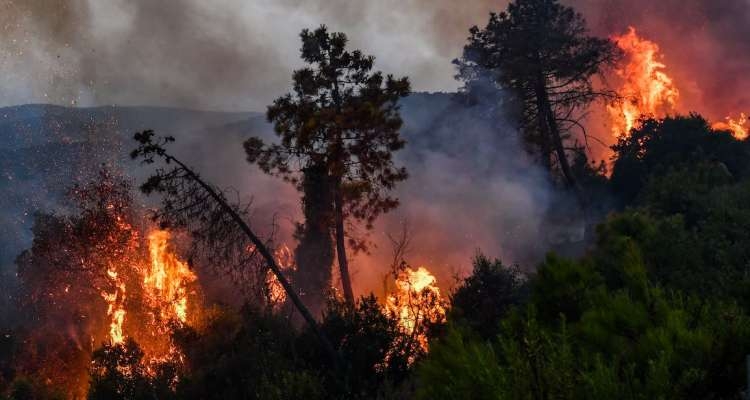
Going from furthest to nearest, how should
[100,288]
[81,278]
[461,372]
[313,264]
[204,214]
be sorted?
[81,278] → [100,288] → [313,264] → [204,214] → [461,372]

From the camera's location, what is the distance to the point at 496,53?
2894 centimetres

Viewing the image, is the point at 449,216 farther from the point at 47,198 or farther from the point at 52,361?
the point at 47,198

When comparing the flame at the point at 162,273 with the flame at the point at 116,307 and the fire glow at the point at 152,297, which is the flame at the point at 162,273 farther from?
the flame at the point at 116,307

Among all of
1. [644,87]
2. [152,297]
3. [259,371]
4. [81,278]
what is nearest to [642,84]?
[644,87]

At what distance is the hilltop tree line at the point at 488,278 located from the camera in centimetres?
415

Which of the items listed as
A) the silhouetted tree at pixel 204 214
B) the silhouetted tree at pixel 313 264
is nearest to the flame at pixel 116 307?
the silhouetted tree at pixel 313 264

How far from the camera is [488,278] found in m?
15.2

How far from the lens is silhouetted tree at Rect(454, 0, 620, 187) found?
27.4m

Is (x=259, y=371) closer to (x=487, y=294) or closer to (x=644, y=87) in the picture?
(x=487, y=294)

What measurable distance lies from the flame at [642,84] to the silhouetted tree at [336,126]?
29345mm

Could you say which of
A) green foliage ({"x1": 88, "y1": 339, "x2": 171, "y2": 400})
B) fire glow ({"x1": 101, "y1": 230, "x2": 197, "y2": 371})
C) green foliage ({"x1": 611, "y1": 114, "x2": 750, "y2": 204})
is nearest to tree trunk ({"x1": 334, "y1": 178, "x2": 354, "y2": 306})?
green foliage ({"x1": 88, "y1": 339, "x2": 171, "y2": 400})

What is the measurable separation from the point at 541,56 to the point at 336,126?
1359cm

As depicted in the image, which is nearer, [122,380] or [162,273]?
[122,380]

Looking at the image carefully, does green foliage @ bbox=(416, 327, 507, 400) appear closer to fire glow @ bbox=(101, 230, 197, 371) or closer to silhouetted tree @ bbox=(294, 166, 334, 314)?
fire glow @ bbox=(101, 230, 197, 371)
